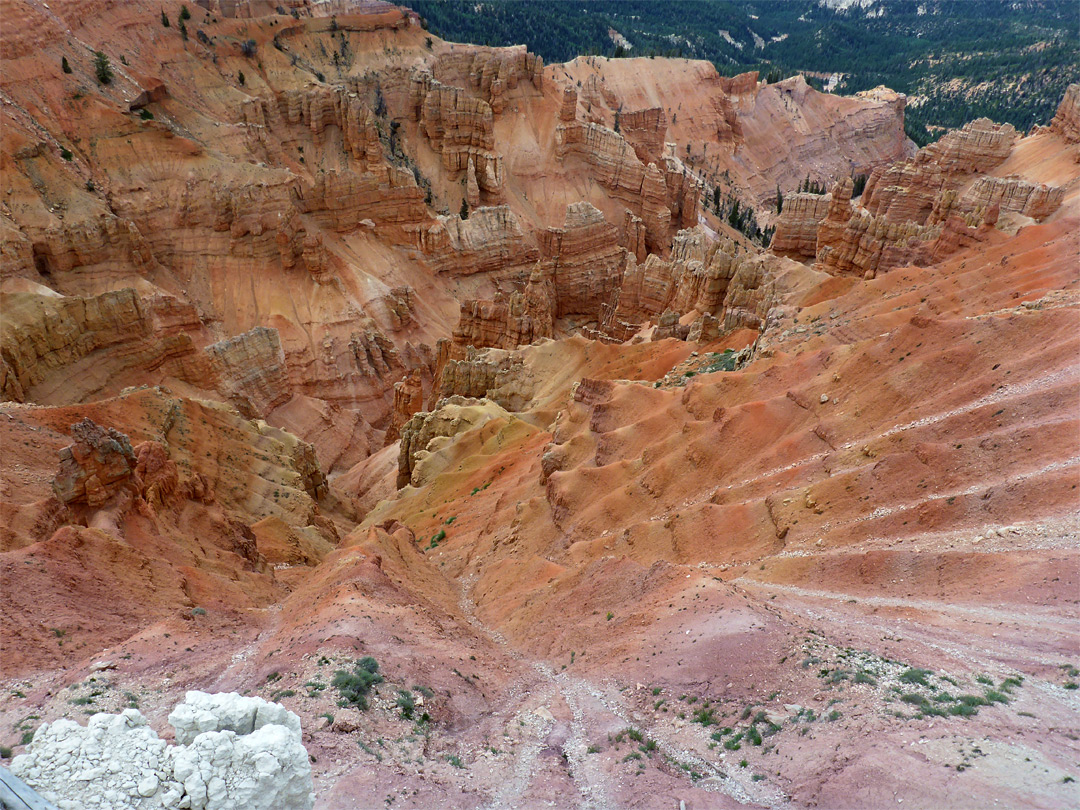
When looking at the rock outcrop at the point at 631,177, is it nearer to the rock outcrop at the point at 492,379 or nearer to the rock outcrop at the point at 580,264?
the rock outcrop at the point at 580,264

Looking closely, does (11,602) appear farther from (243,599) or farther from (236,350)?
(236,350)

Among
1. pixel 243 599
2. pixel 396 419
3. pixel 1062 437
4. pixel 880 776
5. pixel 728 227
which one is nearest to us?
pixel 880 776

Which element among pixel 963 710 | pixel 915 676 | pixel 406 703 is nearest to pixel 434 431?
pixel 406 703

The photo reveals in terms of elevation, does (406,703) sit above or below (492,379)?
above

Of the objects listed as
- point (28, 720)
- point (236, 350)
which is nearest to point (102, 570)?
point (28, 720)

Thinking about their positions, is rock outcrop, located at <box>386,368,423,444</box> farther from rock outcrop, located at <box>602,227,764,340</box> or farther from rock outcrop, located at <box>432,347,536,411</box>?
rock outcrop, located at <box>602,227,764,340</box>

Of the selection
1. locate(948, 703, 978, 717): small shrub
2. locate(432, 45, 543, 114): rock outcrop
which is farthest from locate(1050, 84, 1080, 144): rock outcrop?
locate(948, 703, 978, 717): small shrub

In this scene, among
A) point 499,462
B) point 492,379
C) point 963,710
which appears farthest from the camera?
point 492,379

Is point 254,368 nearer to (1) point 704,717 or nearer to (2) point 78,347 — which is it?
Result: (2) point 78,347
